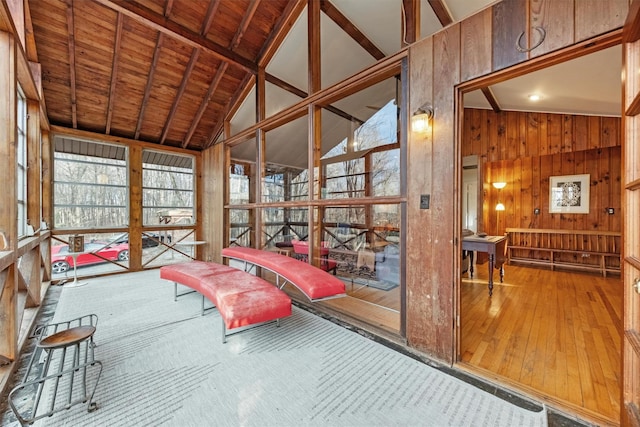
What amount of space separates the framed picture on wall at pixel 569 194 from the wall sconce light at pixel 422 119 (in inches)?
222

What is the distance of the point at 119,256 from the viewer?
5730mm

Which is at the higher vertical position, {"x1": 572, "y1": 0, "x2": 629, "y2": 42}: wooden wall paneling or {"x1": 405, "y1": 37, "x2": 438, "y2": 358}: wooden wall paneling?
{"x1": 572, "y1": 0, "x2": 629, "y2": 42}: wooden wall paneling

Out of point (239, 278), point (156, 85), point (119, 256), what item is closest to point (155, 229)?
point (119, 256)

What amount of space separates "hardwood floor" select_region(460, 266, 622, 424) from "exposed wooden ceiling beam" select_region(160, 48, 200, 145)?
560cm

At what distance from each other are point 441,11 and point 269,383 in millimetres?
4023

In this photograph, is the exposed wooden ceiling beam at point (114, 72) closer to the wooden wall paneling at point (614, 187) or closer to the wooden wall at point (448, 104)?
the wooden wall at point (448, 104)

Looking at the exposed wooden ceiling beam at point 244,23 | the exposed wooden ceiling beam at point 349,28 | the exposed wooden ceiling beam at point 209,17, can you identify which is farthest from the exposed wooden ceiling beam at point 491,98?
the exposed wooden ceiling beam at point 209,17

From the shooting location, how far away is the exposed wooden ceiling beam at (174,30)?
3357 mm

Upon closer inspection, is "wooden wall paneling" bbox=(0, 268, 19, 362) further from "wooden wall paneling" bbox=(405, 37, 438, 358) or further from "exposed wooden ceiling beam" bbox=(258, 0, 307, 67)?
"exposed wooden ceiling beam" bbox=(258, 0, 307, 67)

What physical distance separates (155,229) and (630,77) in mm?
7329

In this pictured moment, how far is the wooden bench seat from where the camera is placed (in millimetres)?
5270

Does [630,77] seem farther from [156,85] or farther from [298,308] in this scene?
[156,85]

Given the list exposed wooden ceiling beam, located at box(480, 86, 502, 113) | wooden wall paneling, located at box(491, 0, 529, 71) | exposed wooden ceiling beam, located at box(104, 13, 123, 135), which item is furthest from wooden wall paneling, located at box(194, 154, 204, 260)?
wooden wall paneling, located at box(491, 0, 529, 71)

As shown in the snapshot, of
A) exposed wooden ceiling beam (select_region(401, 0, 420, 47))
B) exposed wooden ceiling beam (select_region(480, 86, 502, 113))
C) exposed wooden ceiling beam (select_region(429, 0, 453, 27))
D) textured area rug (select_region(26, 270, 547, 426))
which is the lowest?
textured area rug (select_region(26, 270, 547, 426))
